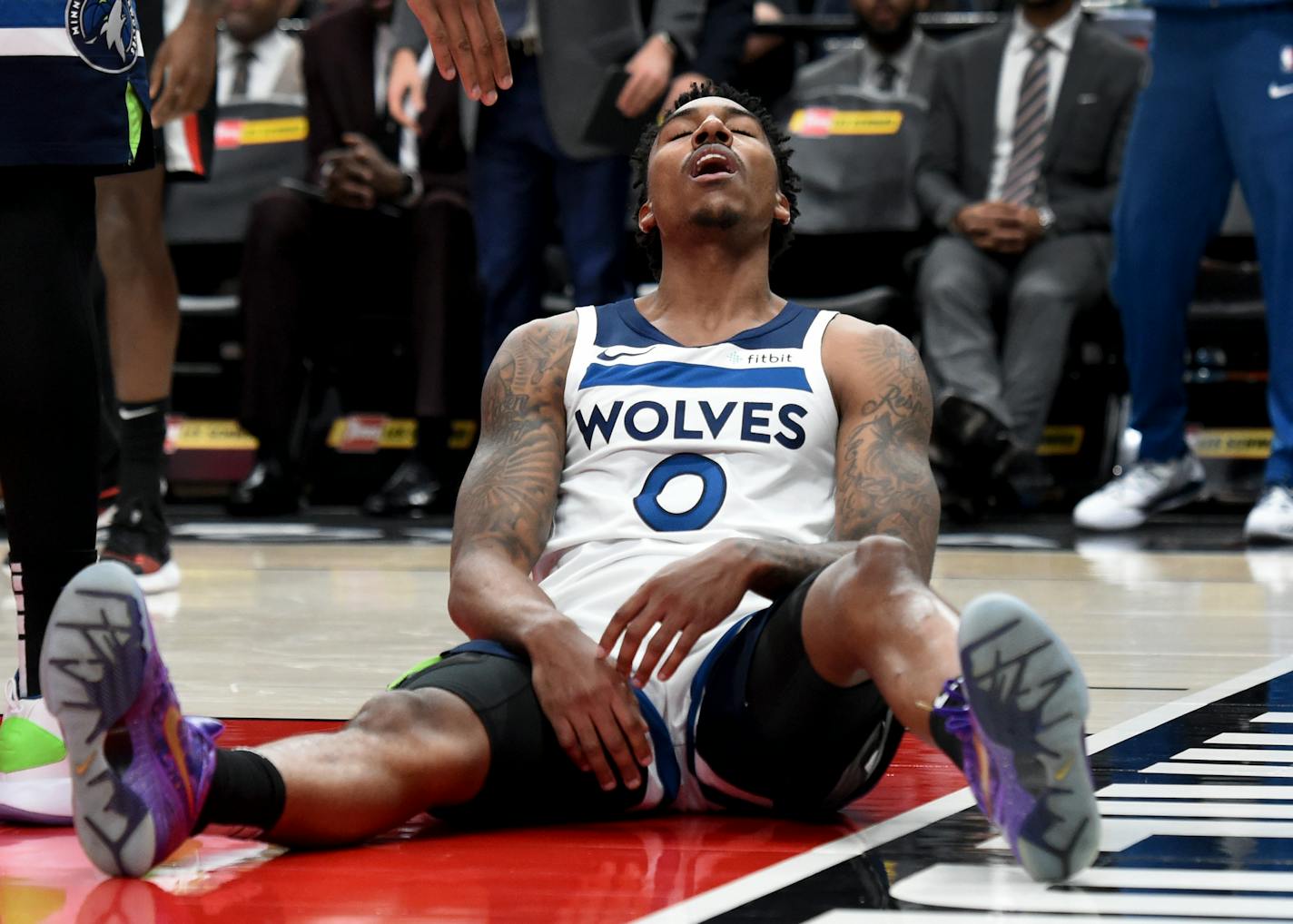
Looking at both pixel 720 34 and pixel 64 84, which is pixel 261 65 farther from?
pixel 64 84

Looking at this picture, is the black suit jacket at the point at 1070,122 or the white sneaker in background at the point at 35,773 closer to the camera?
the white sneaker in background at the point at 35,773

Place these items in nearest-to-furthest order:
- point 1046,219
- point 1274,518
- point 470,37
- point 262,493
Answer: point 470,37, point 1274,518, point 1046,219, point 262,493

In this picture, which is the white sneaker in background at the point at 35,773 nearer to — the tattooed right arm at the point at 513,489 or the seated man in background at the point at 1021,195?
the tattooed right arm at the point at 513,489

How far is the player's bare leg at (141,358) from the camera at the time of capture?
11.7 feet

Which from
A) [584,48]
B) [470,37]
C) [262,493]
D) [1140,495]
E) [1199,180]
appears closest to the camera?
[470,37]

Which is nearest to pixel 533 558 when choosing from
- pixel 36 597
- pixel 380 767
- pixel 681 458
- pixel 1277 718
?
pixel 681 458

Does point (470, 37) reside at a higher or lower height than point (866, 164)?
higher

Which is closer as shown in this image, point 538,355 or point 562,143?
point 538,355

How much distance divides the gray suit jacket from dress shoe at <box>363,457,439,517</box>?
3.91ft

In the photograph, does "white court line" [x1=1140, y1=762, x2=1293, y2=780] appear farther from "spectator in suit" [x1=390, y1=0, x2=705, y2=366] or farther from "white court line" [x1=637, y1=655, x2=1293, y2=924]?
"spectator in suit" [x1=390, y1=0, x2=705, y2=366]

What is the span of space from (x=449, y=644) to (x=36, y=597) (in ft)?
3.72

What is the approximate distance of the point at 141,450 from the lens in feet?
12.0

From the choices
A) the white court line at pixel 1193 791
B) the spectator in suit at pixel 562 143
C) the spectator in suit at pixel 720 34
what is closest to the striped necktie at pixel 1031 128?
the spectator in suit at pixel 720 34

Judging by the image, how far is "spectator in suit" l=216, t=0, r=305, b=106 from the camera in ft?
21.2
